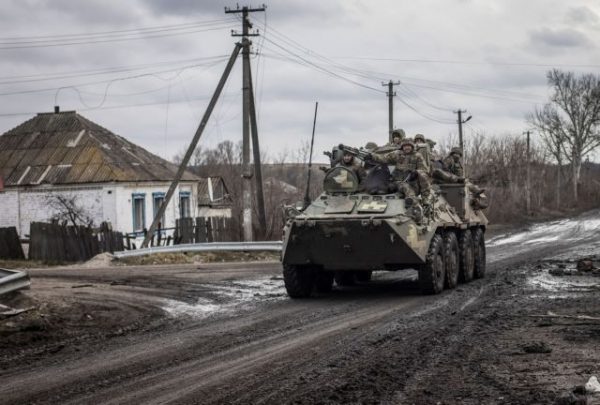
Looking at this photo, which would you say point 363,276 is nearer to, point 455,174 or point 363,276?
point 363,276

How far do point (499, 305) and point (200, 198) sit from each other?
122 feet

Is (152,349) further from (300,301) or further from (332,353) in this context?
(300,301)

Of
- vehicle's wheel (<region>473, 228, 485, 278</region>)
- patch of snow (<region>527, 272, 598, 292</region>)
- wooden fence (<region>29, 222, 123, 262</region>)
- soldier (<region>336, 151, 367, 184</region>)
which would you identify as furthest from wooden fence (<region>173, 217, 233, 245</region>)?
patch of snow (<region>527, 272, 598, 292</region>)

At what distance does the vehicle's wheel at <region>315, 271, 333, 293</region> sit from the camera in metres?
16.0

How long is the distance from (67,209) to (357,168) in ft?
63.6

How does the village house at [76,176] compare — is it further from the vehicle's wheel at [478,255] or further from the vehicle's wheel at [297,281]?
the vehicle's wheel at [297,281]

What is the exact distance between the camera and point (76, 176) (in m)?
33.0

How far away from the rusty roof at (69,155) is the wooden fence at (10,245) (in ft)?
14.3

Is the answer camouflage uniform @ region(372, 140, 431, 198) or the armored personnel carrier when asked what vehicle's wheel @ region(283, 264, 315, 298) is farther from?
camouflage uniform @ region(372, 140, 431, 198)

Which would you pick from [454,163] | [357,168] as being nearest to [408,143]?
[357,168]

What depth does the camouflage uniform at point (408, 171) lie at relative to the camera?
49.5 ft

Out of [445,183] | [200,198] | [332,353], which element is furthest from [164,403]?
[200,198]

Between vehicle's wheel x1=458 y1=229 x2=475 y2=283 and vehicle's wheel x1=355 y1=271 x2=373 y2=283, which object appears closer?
vehicle's wheel x1=458 y1=229 x2=475 y2=283

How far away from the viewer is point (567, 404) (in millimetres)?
6457
